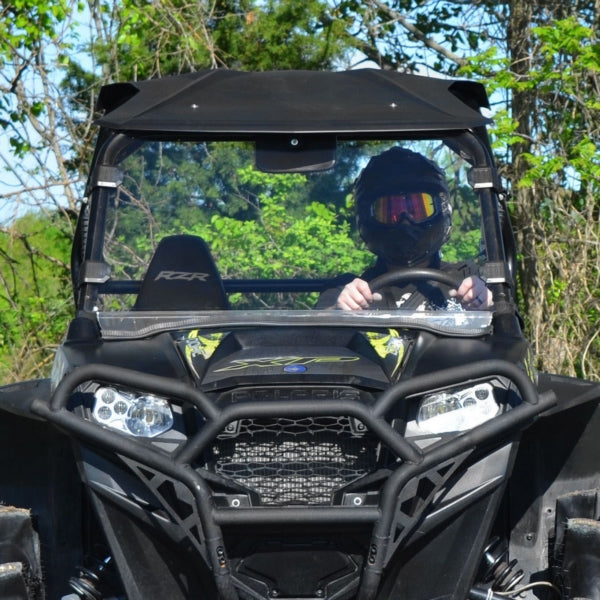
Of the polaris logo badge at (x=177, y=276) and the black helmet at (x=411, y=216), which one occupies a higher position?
the black helmet at (x=411, y=216)

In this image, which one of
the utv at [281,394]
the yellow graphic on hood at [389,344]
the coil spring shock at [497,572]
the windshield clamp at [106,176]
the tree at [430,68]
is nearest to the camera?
the utv at [281,394]

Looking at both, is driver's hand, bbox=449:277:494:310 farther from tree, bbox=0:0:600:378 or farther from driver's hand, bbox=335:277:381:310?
tree, bbox=0:0:600:378

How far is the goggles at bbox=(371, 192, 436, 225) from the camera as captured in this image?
4488mm

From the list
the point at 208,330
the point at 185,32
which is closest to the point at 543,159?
the point at 185,32

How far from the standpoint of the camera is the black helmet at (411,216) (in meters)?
4.50

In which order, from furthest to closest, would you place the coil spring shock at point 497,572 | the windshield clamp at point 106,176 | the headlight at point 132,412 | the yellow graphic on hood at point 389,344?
1. the windshield clamp at point 106,176
2. the coil spring shock at point 497,572
3. the yellow graphic on hood at point 389,344
4. the headlight at point 132,412

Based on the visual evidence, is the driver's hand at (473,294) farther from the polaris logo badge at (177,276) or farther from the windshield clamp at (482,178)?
the polaris logo badge at (177,276)

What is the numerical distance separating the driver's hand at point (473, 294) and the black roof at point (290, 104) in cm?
55

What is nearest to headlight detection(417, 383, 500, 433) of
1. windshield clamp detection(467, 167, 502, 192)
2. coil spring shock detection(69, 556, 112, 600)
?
coil spring shock detection(69, 556, 112, 600)

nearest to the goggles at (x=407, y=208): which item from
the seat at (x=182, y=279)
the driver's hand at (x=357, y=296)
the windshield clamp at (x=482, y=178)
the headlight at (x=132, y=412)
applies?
the windshield clamp at (x=482, y=178)

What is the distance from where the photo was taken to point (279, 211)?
4699 mm

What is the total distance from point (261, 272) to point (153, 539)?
1499 mm

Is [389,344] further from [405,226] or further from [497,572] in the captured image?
[405,226]

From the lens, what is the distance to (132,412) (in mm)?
3438
